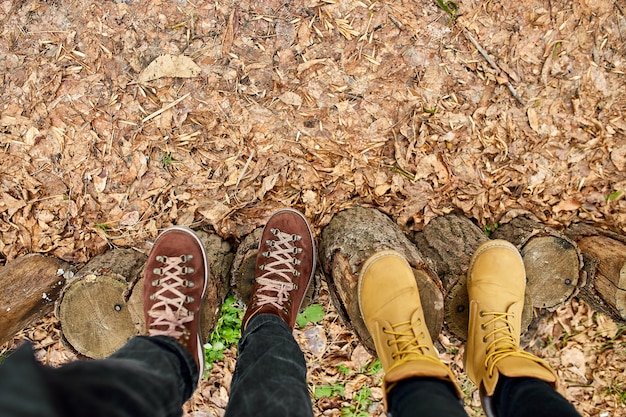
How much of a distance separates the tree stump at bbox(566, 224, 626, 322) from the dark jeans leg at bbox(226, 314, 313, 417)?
1822mm

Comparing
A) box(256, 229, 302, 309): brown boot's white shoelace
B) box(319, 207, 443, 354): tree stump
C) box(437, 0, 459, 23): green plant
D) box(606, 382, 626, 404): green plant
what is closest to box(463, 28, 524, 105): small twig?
box(437, 0, 459, 23): green plant

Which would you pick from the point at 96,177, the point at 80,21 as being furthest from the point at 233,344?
the point at 80,21

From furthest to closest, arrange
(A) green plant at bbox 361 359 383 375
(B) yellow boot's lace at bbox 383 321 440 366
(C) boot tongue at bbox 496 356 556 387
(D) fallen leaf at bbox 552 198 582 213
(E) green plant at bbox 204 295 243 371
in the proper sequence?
(A) green plant at bbox 361 359 383 375 < (E) green plant at bbox 204 295 243 371 < (D) fallen leaf at bbox 552 198 582 213 < (B) yellow boot's lace at bbox 383 321 440 366 < (C) boot tongue at bbox 496 356 556 387

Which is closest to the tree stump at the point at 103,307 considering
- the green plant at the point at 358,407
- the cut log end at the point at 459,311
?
the green plant at the point at 358,407

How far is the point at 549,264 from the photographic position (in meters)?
2.50

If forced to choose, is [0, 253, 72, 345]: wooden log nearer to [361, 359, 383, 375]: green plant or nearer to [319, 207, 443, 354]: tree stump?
[319, 207, 443, 354]: tree stump

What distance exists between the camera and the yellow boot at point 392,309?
7.39 feet

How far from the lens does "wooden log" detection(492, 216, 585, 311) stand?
2.44m

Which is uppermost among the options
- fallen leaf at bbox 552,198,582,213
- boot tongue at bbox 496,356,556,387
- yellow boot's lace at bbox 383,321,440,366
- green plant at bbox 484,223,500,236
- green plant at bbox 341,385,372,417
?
fallen leaf at bbox 552,198,582,213

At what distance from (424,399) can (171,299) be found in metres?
1.46

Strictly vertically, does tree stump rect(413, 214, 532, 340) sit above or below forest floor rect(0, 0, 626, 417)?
below

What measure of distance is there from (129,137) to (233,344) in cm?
158

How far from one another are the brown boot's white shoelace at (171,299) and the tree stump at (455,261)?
1.50 metres

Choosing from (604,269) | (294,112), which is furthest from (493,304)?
(294,112)
